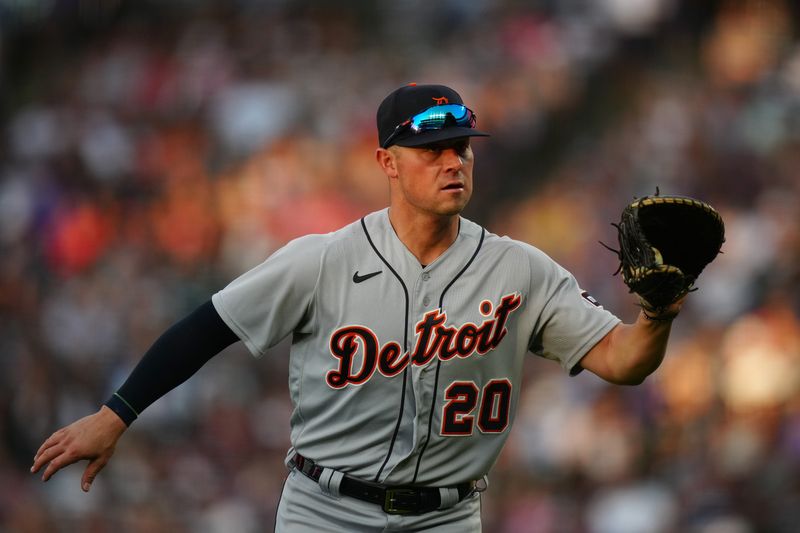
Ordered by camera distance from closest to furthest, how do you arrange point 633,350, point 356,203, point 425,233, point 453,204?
point 633,350 < point 453,204 < point 425,233 < point 356,203

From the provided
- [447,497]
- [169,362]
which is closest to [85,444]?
[169,362]

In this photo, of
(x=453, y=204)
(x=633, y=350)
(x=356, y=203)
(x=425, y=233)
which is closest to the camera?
(x=633, y=350)

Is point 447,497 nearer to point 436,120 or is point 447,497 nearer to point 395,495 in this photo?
point 395,495

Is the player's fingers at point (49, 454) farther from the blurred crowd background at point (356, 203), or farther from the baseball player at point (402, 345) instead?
the blurred crowd background at point (356, 203)

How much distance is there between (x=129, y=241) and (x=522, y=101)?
9.79ft

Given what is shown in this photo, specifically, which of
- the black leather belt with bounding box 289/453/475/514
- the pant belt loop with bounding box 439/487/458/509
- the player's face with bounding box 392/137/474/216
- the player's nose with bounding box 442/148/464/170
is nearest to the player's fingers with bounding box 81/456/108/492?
the black leather belt with bounding box 289/453/475/514

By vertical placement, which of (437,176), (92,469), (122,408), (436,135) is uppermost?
(436,135)

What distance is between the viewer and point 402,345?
124 inches

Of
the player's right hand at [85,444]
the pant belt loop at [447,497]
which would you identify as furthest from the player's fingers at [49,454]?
the pant belt loop at [447,497]

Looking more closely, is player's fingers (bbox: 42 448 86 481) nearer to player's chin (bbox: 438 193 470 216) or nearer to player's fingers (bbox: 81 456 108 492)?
player's fingers (bbox: 81 456 108 492)

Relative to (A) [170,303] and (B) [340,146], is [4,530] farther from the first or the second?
(B) [340,146]

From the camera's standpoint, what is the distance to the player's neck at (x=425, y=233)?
3.24 meters

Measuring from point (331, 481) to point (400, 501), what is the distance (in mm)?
186

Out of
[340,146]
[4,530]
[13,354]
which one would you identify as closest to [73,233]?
[13,354]
